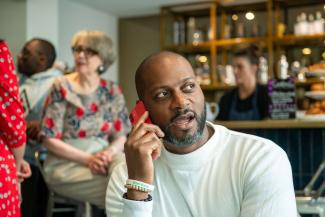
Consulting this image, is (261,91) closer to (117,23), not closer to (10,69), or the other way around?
(10,69)

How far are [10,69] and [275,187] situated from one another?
3.30 feet

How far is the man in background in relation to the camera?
2787 millimetres

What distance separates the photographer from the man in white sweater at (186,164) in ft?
3.58

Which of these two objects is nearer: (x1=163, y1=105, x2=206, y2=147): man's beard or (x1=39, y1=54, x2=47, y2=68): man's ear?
(x1=163, y1=105, x2=206, y2=147): man's beard

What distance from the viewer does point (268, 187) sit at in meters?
1.08

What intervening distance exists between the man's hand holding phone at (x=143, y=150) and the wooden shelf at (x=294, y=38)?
437cm

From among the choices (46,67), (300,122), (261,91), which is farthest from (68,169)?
(261,91)

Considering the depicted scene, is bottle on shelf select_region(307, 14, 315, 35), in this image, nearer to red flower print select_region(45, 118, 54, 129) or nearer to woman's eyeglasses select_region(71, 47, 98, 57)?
woman's eyeglasses select_region(71, 47, 98, 57)

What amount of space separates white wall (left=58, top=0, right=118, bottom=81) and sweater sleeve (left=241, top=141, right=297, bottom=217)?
460cm

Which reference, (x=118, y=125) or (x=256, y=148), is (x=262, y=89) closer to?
(x=118, y=125)

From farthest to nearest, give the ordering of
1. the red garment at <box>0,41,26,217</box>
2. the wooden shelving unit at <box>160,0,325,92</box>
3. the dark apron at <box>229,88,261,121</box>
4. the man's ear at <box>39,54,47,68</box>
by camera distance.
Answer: the wooden shelving unit at <box>160,0,325,92</box> → the dark apron at <box>229,88,261,121</box> → the man's ear at <box>39,54,47,68</box> → the red garment at <box>0,41,26,217</box>

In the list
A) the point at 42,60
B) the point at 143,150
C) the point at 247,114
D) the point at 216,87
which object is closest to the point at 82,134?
the point at 42,60

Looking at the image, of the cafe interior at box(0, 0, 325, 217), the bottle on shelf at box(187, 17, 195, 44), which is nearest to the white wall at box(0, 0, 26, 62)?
the cafe interior at box(0, 0, 325, 217)

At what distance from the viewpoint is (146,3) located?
5785 millimetres
